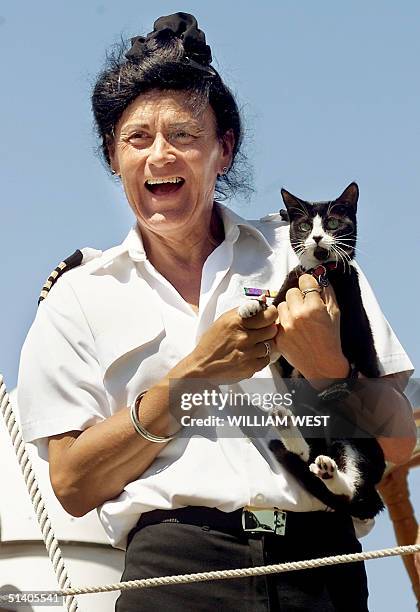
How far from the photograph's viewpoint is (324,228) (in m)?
2.18

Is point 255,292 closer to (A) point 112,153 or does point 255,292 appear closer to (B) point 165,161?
(B) point 165,161

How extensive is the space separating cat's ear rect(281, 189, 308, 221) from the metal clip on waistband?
60 cm

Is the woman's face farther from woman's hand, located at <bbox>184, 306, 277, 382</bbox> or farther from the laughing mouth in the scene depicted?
woman's hand, located at <bbox>184, 306, 277, 382</bbox>

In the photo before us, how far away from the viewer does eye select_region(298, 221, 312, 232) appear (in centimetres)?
219

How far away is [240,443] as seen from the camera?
198cm

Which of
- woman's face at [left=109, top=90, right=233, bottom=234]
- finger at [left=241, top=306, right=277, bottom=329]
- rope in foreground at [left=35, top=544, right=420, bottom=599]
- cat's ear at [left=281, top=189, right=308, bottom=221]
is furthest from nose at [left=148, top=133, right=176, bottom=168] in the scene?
rope in foreground at [left=35, top=544, right=420, bottom=599]

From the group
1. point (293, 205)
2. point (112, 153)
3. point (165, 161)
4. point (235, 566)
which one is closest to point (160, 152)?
point (165, 161)

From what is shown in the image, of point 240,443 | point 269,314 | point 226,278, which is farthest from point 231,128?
point 240,443

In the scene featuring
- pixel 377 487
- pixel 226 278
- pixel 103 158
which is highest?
pixel 103 158

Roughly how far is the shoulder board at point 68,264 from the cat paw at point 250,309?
17.6 inches

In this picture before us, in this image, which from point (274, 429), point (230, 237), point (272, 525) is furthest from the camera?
point (230, 237)

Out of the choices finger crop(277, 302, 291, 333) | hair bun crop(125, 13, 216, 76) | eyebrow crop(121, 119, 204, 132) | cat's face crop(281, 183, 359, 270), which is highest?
hair bun crop(125, 13, 216, 76)

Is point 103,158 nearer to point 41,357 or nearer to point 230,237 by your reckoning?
point 230,237

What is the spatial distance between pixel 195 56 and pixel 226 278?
428 mm
